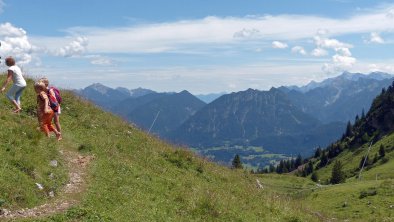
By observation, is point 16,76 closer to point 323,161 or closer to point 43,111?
point 43,111

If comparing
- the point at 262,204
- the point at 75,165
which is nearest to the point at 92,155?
the point at 75,165

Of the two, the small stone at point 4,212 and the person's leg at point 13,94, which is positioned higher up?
the person's leg at point 13,94

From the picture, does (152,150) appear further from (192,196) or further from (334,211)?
(334,211)

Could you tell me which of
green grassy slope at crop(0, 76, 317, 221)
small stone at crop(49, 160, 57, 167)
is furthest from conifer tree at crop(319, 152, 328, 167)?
small stone at crop(49, 160, 57, 167)

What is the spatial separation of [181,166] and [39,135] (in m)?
8.98

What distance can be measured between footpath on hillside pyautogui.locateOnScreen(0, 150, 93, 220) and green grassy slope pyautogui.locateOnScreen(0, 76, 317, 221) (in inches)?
11.0

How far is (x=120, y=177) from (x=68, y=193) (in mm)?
3253

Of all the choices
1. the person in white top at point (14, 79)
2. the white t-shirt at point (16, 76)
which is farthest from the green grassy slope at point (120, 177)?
the white t-shirt at point (16, 76)

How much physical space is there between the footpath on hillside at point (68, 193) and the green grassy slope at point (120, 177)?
0.28 m

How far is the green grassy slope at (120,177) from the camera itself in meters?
15.6

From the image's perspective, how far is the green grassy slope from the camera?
15.6 m

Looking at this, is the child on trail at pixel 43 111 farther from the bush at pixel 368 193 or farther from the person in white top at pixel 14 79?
the bush at pixel 368 193

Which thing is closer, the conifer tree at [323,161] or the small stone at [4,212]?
the small stone at [4,212]

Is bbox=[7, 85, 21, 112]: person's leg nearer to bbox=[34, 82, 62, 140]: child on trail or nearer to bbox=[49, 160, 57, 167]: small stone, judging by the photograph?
bbox=[34, 82, 62, 140]: child on trail
